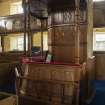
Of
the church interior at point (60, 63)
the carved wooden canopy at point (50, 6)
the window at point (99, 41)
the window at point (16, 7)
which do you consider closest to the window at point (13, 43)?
the window at point (16, 7)

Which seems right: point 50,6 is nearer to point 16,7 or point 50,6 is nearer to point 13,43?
point 16,7

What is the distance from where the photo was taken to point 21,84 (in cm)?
385

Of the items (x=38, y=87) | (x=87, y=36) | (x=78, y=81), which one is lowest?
(x=38, y=87)

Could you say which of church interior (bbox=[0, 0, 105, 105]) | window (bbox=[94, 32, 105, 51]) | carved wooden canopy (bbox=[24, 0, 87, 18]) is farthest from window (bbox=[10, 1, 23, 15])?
carved wooden canopy (bbox=[24, 0, 87, 18])

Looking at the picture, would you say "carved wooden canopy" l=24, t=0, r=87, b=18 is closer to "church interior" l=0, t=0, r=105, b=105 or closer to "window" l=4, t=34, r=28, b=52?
"church interior" l=0, t=0, r=105, b=105

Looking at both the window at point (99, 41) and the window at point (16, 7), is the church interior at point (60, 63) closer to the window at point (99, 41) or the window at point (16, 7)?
the window at point (16, 7)

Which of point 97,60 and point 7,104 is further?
point 97,60

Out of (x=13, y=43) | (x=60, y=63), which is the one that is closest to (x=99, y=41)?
(x=13, y=43)

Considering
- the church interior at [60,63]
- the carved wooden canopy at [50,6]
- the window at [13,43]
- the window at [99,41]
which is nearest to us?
the church interior at [60,63]

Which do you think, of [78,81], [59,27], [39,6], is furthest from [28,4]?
[78,81]

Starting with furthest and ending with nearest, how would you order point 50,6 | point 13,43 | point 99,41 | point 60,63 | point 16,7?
1. point 13,43
2. point 16,7
3. point 99,41
4. point 50,6
5. point 60,63

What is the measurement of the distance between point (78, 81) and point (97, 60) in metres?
2.99

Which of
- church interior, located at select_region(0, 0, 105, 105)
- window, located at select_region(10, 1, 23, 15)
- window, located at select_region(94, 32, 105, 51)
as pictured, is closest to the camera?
church interior, located at select_region(0, 0, 105, 105)

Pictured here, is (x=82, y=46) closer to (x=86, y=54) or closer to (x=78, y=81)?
(x=86, y=54)
